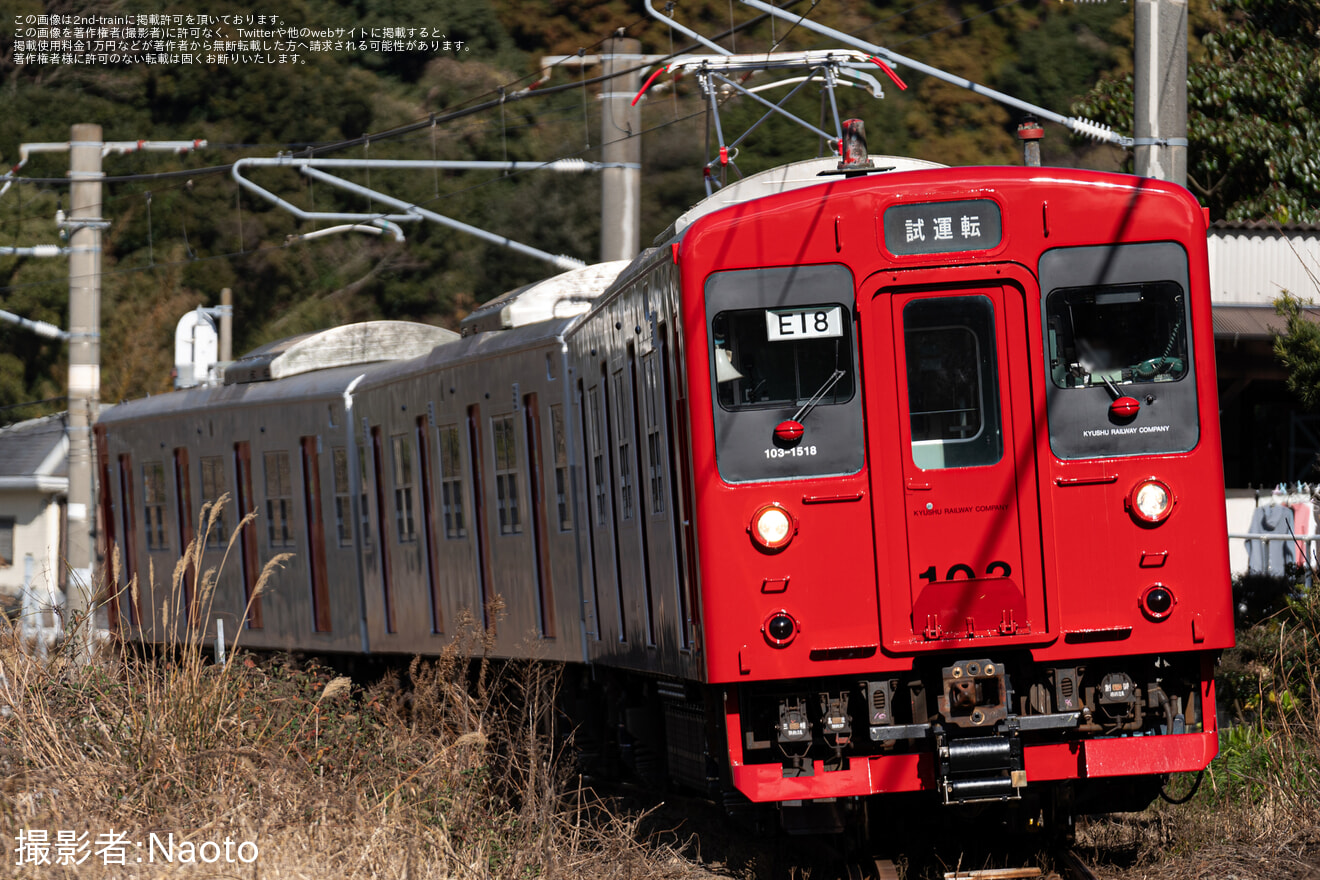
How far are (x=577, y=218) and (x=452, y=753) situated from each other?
1586 inches

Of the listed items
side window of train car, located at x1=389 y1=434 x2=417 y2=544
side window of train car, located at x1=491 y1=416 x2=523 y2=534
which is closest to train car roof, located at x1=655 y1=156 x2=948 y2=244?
side window of train car, located at x1=491 y1=416 x2=523 y2=534

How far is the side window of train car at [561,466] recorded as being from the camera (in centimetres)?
1134

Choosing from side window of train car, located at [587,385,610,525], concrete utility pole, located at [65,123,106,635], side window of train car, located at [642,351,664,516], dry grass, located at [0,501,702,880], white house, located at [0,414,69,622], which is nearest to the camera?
dry grass, located at [0,501,702,880]

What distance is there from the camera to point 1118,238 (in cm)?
774

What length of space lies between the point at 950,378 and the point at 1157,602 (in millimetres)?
1250

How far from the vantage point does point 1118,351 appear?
772 centimetres

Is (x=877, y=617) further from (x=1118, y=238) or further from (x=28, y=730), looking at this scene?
(x=28, y=730)

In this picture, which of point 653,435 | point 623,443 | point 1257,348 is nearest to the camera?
point 653,435

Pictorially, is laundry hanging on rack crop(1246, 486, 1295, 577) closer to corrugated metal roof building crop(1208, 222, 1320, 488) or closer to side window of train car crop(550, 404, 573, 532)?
corrugated metal roof building crop(1208, 222, 1320, 488)

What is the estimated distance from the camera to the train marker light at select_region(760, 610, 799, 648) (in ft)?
24.7

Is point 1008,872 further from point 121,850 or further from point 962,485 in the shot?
point 121,850

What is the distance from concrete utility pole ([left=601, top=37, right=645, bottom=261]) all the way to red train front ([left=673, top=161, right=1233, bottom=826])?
9127mm

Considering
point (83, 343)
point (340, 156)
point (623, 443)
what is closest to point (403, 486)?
point (623, 443)

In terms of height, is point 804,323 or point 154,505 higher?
point 804,323
